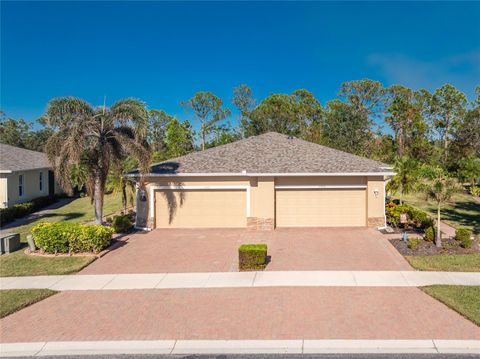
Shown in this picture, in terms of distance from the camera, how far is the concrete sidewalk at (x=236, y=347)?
7.77 metres

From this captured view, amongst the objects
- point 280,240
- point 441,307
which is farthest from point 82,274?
point 441,307

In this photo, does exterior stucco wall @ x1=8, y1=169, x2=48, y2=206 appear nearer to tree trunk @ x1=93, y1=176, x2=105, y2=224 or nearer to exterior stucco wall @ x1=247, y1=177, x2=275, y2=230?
tree trunk @ x1=93, y1=176, x2=105, y2=224

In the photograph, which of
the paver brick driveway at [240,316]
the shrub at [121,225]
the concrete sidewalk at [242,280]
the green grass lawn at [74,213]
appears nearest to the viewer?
the paver brick driveway at [240,316]

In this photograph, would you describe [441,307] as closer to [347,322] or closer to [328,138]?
[347,322]

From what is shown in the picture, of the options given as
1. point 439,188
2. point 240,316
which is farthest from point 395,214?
point 240,316

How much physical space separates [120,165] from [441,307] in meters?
14.8

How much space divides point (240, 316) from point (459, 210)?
20.7 meters

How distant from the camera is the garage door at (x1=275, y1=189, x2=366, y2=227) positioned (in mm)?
19383

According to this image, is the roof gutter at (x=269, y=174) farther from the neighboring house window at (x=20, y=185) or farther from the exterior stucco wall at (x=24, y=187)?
the neighboring house window at (x=20, y=185)

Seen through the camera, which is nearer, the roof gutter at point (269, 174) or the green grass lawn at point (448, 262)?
the green grass lawn at point (448, 262)

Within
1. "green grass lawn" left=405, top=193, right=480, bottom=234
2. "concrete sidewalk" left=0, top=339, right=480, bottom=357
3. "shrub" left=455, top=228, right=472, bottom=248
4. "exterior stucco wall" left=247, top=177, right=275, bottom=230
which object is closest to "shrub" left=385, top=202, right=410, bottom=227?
"green grass lawn" left=405, top=193, right=480, bottom=234

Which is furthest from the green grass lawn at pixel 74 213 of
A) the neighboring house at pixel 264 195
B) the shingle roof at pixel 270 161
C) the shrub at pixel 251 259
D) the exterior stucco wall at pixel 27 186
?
the shrub at pixel 251 259

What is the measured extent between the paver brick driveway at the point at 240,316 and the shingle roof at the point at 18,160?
17230 mm

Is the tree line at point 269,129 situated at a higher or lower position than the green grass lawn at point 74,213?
higher
